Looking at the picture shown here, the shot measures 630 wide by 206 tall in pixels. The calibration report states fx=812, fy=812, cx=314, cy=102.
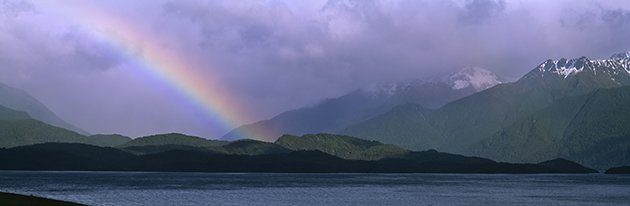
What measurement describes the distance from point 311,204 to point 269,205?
11.2 m

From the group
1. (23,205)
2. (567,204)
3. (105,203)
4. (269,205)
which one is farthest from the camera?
(567,204)

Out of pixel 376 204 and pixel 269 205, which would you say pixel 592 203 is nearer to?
pixel 376 204

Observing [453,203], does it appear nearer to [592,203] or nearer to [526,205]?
[526,205]

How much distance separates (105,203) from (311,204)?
151 ft

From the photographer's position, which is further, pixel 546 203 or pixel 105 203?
pixel 546 203

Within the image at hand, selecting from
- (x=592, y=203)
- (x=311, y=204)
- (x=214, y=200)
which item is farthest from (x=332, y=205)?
(x=592, y=203)

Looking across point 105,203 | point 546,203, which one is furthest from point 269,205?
point 546,203

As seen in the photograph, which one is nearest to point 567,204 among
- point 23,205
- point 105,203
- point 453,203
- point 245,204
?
point 453,203

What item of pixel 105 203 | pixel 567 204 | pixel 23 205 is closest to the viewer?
pixel 23 205

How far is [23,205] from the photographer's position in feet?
418

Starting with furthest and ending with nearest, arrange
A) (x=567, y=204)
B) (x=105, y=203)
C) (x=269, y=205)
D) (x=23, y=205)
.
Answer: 1. (x=567, y=204)
2. (x=269, y=205)
3. (x=105, y=203)
4. (x=23, y=205)

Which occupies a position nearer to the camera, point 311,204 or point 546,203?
point 311,204

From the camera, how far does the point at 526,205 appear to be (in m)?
188

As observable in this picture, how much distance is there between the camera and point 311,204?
609ft
